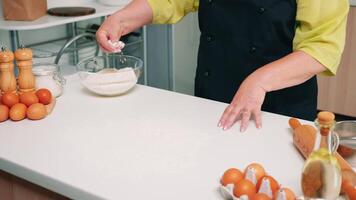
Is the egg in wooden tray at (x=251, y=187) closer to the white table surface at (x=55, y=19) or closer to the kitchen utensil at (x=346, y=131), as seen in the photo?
the kitchen utensil at (x=346, y=131)

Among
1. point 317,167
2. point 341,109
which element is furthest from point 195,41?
point 317,167

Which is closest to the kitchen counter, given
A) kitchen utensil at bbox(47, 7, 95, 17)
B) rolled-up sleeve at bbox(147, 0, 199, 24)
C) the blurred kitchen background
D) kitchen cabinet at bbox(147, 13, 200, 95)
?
rolled-up sleeve at bbox(147, 0, 199, 24)

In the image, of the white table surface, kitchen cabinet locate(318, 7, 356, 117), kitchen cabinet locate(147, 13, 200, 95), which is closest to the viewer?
the white table surface

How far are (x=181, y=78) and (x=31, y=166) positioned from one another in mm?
2834

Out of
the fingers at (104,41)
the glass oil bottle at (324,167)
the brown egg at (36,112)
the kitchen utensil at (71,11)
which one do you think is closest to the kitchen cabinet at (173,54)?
the kitchen utensil at (71,11)

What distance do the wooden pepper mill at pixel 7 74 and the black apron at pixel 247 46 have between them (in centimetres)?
60

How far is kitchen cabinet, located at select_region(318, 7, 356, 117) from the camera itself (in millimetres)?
3178

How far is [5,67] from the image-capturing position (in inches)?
52.5

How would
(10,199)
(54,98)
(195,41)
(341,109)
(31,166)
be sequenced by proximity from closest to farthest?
(31,166) < (10,199) < (54,98) < (341,109) < (195,41)

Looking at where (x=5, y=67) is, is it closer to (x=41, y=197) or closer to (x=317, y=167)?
(x=41, y=197)

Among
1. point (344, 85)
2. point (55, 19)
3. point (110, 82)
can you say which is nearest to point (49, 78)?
point (110, 82)

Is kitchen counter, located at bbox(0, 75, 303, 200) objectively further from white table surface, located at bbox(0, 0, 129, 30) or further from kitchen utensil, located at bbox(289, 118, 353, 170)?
white table surface, located at bbox(0, 0, 129, 30)

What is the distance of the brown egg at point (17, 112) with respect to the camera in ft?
4.07

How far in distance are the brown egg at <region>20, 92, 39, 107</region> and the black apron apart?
22.2 inches
